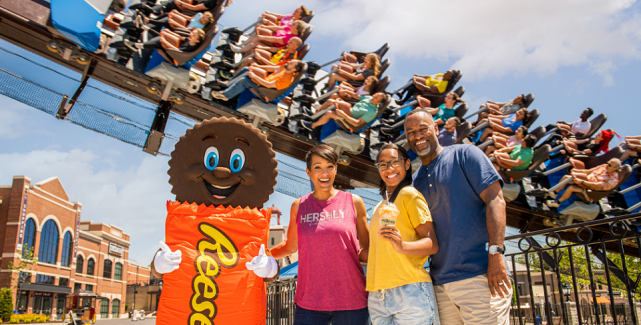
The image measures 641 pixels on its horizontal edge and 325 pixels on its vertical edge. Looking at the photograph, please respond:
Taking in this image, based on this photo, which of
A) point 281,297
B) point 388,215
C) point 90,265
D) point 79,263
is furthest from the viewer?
point 90,265

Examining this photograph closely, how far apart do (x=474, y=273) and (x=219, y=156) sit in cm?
174

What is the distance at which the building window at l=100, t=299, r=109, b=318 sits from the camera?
36844mm

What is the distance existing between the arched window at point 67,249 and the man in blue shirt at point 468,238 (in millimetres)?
35191

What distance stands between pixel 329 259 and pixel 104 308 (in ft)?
139

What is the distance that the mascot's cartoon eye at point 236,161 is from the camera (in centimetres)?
276

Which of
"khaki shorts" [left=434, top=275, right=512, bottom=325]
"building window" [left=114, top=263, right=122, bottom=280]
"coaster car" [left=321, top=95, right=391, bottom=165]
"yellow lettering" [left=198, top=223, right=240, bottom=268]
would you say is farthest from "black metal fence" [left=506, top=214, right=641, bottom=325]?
"building window" [left=114, top=263, right=122, bottom=280]

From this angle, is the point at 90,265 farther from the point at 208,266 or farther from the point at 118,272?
the point at 208,266

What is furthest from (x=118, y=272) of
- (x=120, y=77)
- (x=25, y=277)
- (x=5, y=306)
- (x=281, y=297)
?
(x=281, y=297)

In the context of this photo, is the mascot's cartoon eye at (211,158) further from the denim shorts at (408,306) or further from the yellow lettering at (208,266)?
the denim shorts at (408,306)

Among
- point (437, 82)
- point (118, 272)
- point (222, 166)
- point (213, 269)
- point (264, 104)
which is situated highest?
point (437, 82)

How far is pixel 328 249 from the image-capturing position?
7.19 feet

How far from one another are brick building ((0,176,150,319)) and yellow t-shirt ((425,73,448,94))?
26201mm

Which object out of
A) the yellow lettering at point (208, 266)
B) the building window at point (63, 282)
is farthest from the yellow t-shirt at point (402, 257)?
the building window at point (63, 282)

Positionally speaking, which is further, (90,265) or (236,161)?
(90,265)
